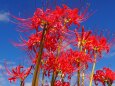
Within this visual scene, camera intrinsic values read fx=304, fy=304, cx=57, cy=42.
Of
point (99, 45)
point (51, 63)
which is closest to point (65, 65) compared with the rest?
point (51, 63)

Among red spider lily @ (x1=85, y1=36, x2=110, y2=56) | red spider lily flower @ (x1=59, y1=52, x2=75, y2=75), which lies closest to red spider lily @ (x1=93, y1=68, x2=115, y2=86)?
red spider lily @ (x1=85, y1=36, x2=110, y2=56)

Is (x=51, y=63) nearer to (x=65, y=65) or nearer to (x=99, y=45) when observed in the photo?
(x=65, y=65)

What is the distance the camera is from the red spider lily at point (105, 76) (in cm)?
1227

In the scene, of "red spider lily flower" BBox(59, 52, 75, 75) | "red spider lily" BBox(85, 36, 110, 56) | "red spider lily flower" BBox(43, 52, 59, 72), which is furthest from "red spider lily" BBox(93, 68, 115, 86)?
"red spider lily flower" BBox(43, 52, 59, 72)

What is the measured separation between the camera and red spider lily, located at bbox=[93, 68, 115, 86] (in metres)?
12.3

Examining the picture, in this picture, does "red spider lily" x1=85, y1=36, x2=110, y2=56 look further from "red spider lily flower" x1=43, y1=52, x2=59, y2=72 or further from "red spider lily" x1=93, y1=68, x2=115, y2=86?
"red spider lily flower" x1=43, y1=52, x2=59, y2=72

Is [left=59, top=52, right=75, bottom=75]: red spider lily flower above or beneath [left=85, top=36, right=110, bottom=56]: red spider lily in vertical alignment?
beneath

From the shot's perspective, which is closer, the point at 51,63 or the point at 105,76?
the point at 51,63

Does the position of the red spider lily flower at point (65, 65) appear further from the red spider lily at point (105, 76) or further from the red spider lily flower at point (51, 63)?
the red spider lily at point (105, 76)

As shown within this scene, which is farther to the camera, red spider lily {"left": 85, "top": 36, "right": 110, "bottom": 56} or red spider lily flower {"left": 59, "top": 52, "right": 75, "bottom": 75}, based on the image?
red spider lily {"left": 85, "top": 36, "right": 110, "bottom": 56}

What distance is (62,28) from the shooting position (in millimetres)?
8617

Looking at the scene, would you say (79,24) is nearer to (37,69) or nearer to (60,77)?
(60,77)

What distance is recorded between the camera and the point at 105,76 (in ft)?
41.1

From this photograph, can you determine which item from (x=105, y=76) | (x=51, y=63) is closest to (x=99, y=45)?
(x=105, y=76)
